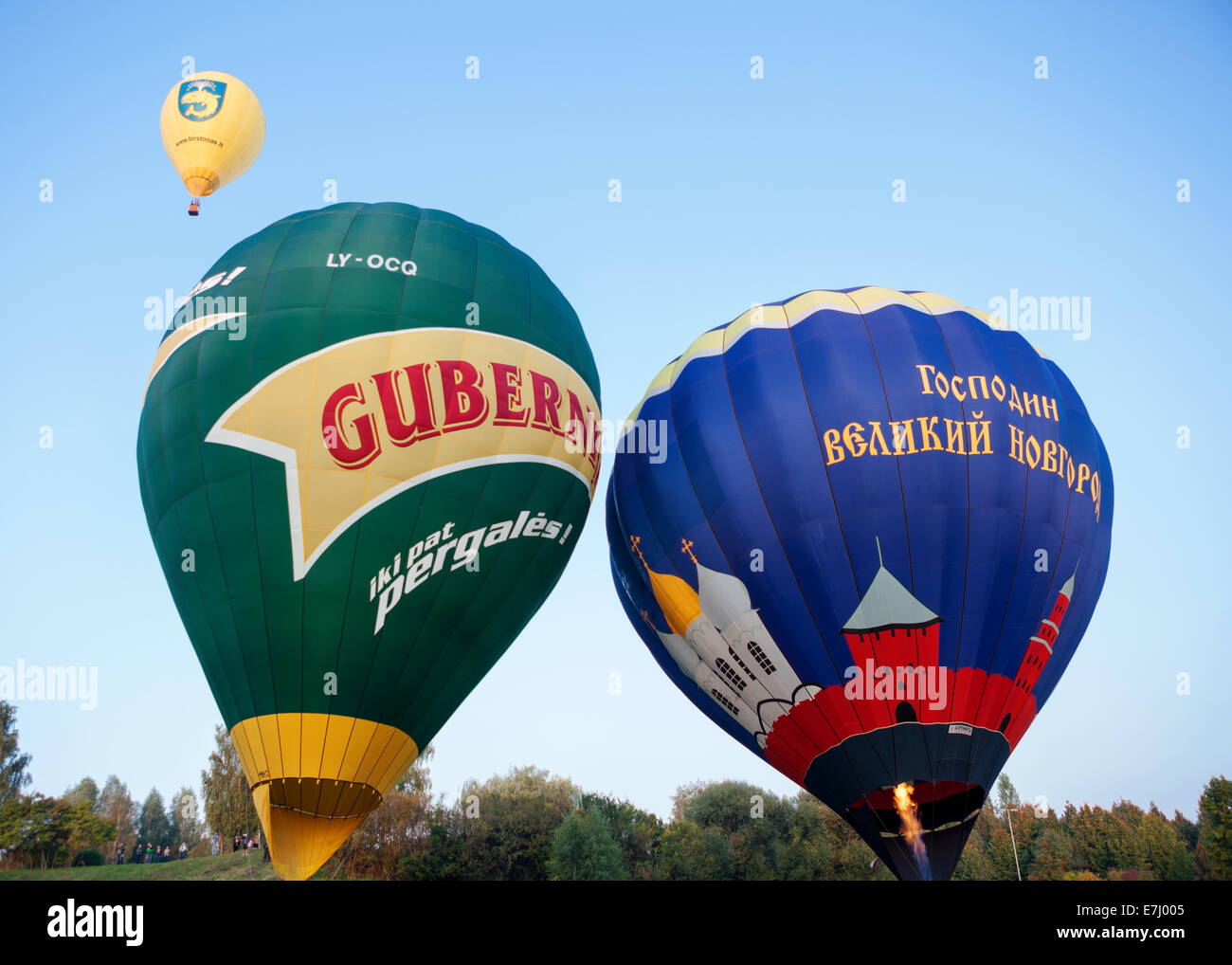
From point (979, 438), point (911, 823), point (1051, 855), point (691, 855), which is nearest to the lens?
point (911, 823)

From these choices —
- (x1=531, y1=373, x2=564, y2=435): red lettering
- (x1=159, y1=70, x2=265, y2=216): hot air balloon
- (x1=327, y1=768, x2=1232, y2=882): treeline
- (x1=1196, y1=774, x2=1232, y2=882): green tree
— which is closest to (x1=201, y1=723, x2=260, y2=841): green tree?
(x1=327, y1=768, x2=1232, y2=882): treeline

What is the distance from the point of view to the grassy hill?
25656 millimetres

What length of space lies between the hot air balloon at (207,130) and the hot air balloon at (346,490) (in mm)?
6548

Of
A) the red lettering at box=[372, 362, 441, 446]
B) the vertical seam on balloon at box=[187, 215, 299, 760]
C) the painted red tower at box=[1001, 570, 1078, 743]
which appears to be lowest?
the painted red tower at box=[1001, 570, 1078, 743]

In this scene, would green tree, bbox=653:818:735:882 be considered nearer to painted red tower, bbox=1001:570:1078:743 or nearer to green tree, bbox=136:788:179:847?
painted red tower, bbox=1001:570:1078:743

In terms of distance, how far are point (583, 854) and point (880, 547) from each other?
63.3ft

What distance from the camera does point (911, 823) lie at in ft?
35.3

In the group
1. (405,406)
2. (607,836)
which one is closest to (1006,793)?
(607,836)

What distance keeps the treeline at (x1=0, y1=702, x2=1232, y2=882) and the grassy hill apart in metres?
1.83

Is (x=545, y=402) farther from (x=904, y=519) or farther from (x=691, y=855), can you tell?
(x=691, y=855)

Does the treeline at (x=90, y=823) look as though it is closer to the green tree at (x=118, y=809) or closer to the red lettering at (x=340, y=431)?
the green tree at (x=118, y=809)

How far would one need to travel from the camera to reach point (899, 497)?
11.1 meters
